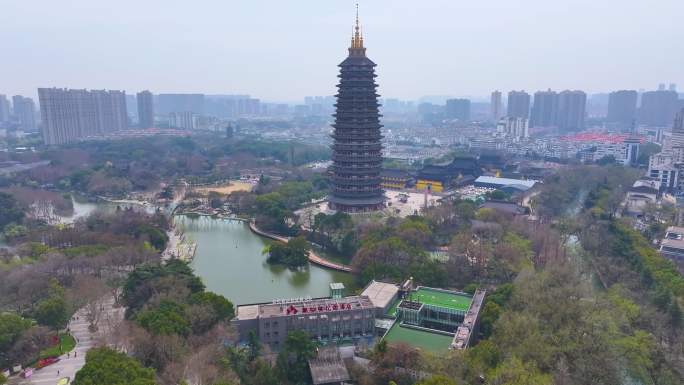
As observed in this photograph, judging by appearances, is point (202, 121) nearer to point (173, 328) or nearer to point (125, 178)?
point (125, 178)

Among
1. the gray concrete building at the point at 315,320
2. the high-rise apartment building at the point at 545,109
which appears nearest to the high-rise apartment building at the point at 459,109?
the high-rise apartment building at the point at 545,109

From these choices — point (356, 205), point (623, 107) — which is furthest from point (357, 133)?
point (623, 107)

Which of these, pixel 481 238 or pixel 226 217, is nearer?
pixel 481 238

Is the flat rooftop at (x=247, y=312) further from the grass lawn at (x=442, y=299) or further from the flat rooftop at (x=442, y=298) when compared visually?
the grass lawn at (x=442, y=299)

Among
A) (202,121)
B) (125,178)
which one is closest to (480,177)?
(125,178)

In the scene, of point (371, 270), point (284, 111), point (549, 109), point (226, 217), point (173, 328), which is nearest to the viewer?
point (173, 328)

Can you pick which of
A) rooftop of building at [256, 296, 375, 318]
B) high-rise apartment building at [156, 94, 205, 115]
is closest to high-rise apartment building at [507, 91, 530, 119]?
high-rise apartment building at [156, 94, 205, 115]
